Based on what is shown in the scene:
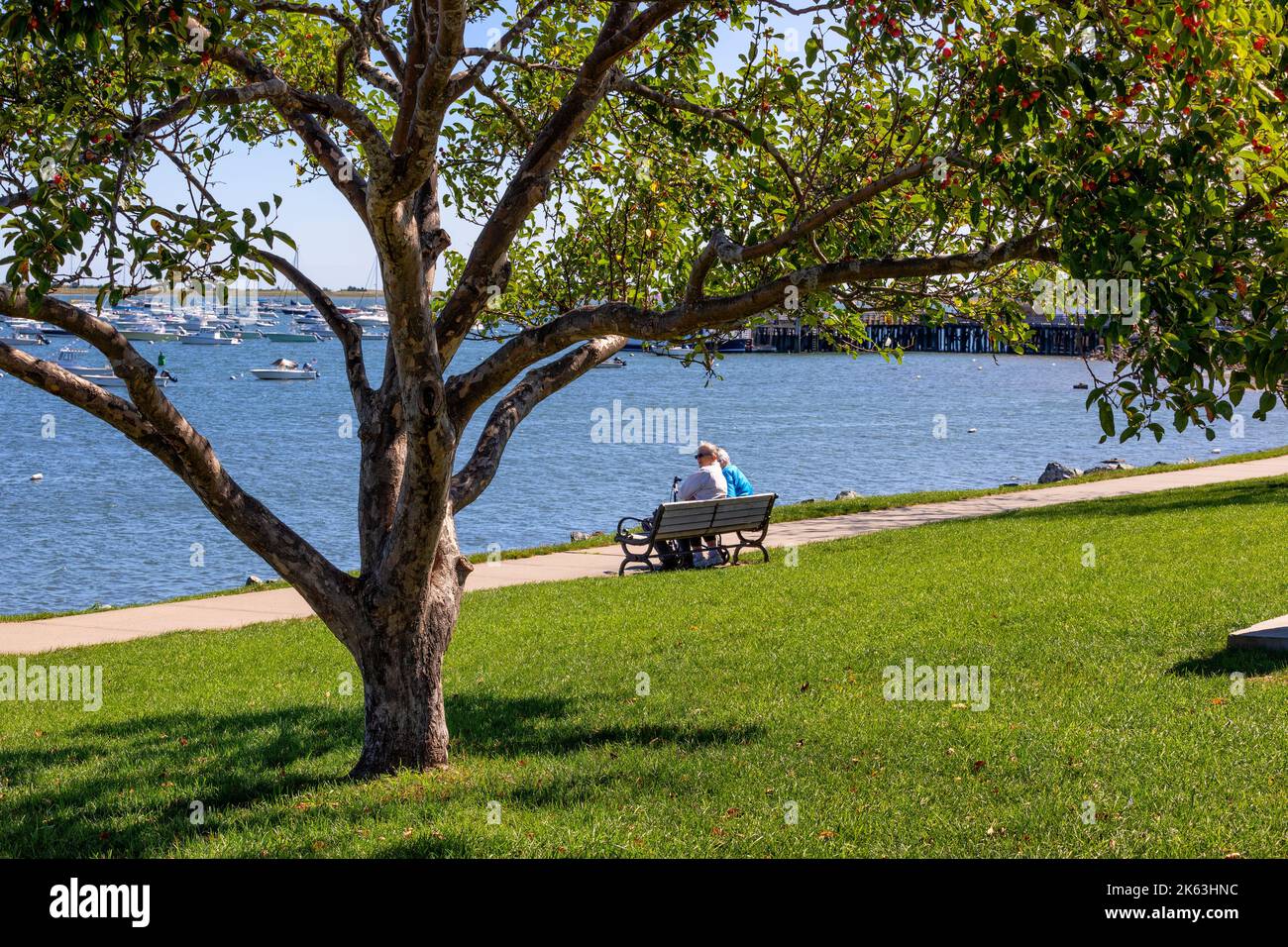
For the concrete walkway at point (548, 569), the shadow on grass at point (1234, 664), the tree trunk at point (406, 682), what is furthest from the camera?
the concrete walkway at point (548, 569)

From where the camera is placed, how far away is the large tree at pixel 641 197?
502 cm

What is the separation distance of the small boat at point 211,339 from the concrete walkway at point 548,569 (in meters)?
148

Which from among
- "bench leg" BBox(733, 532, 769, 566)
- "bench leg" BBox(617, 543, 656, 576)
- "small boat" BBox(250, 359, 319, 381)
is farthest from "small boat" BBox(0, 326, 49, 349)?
"bench leg" BBox(733, 532, 769, 566)

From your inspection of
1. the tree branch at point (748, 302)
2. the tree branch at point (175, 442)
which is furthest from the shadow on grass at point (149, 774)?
the tree branch at point (748, 302)

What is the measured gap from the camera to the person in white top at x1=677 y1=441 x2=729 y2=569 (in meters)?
15.4

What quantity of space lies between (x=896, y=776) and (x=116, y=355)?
431cm

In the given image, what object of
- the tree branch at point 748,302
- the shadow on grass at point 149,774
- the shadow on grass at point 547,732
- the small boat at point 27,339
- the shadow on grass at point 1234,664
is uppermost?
the small boat at point 27,339

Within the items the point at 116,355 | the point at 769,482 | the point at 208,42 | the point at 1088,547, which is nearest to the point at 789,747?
the point at 116,355

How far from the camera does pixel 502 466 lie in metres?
45.1

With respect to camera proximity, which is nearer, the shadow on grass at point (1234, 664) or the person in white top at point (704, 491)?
the shadow on grass at point (1234, 664)

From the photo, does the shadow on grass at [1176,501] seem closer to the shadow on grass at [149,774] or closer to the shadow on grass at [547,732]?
the shadow on grass at [547,732]

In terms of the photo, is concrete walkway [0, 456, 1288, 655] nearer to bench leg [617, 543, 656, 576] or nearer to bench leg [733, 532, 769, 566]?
bench leg [617, 543, 656, 576]

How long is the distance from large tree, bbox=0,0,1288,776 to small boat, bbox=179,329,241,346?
157m

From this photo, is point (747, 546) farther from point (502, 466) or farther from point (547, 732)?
point (502, 466)
